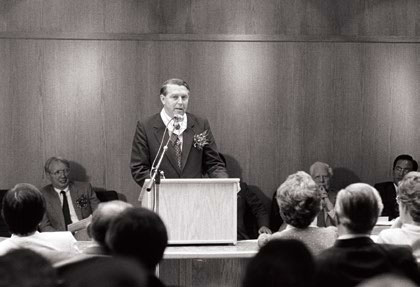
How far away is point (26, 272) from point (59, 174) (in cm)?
576

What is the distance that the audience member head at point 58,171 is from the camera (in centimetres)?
777

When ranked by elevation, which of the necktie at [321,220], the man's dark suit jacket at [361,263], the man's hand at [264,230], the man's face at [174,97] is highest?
the man's face at [174,97]

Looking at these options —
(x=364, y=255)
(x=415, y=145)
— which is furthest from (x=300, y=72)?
(x=364, y=255)

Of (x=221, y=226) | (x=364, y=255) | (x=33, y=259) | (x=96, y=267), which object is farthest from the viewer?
(x=221, y=226)

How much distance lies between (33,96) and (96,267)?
254 inches

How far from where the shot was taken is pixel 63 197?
25.7ft

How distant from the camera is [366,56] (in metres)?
8.59

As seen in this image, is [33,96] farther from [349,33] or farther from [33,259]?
[33,259]

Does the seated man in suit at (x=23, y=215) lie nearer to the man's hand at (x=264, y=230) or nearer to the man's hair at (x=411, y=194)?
the man's hair at (x=411, y=194)

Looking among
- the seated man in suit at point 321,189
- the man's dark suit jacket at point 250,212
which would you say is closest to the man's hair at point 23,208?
the man's dark suit jacket at point 250,212

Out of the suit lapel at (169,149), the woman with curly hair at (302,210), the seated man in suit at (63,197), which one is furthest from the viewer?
the seated man in suit at (63,197)

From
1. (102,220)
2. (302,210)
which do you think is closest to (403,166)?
(302,210)

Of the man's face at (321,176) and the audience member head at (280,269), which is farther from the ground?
the audience member head at (280,269)

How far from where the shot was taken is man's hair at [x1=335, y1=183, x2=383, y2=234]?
12.2 feet
